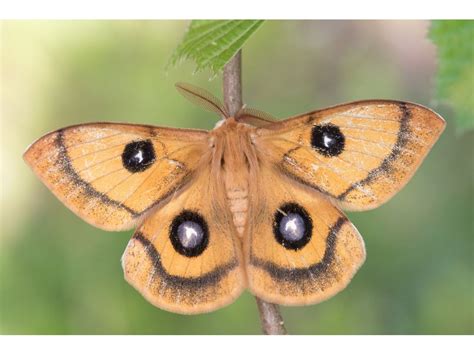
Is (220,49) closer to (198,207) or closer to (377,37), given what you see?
(198,207)

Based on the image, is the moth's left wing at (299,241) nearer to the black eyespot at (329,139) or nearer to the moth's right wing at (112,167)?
the black eyespot at (329,139)

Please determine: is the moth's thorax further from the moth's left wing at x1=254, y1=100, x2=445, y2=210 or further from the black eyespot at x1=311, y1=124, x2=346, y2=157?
the black eyespot at x1=311, y1=124, x2=346, y2=157

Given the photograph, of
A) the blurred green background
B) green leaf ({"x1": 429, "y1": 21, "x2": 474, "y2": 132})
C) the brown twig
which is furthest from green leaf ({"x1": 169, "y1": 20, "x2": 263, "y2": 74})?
the blurred green background

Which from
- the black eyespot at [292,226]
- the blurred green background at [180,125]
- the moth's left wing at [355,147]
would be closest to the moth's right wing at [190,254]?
the black eyespot at [292,226]

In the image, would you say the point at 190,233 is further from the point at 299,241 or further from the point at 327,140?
the point at 327,140

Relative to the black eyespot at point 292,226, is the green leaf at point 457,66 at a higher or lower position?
higher

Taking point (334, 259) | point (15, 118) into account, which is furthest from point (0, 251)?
point (334, 259)
